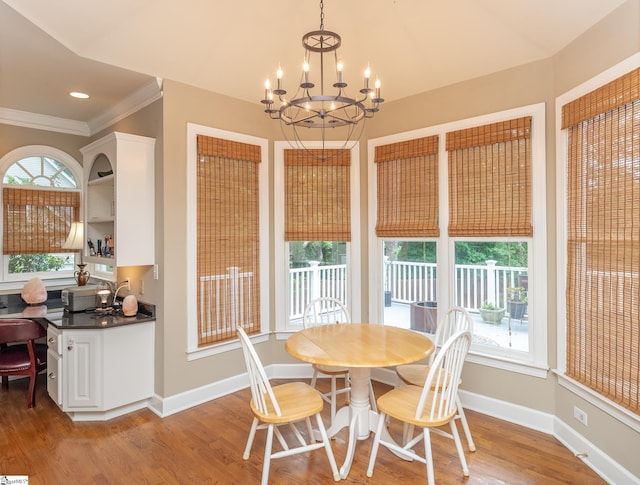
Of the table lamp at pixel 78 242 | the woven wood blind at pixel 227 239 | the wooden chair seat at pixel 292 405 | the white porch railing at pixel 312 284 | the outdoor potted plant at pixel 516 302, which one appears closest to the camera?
the wooden chair seat at pixel 292 405

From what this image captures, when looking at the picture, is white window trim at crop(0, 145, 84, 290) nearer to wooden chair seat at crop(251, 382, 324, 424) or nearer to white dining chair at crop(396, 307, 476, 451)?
wooden chair seat at crop(251, 382, 324, 424)

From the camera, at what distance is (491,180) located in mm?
3168

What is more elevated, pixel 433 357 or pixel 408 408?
pixel 433 357

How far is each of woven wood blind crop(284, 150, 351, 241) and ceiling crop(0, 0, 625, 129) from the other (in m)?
0.79

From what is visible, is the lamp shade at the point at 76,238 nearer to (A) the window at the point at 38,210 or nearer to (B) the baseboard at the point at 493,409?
(A) the window at the point at 38,210

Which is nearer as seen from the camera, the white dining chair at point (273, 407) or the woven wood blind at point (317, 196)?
the white dining chair at point (273, 407)

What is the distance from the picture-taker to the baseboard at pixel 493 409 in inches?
92.6

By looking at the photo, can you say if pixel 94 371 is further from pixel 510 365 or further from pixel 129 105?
pixel 510 365

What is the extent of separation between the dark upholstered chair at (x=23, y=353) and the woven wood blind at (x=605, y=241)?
436 cm

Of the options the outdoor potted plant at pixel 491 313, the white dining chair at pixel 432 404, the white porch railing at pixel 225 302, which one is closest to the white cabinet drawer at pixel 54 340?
the white porch railing at pixel 225 302

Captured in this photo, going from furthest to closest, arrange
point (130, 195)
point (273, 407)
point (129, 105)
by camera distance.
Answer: point (129, 105), point (130, 195), point (273, 407)

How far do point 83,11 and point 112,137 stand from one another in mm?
1002

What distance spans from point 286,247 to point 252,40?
1.99m

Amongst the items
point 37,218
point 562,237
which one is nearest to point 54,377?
point 37,218
